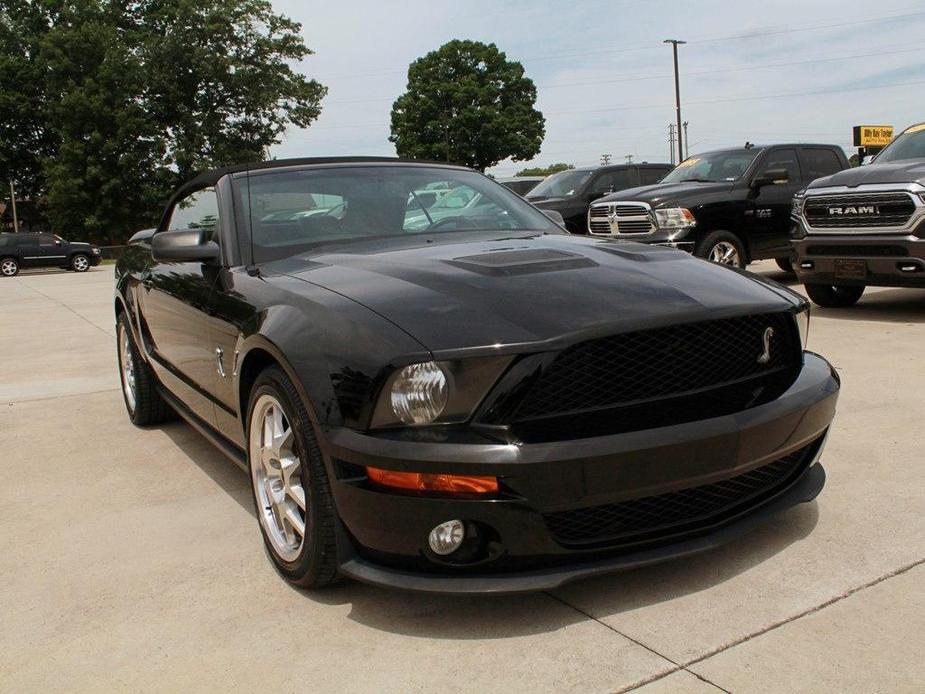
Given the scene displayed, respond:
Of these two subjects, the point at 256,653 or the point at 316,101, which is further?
the point at 316,101

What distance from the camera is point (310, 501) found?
2.62 m

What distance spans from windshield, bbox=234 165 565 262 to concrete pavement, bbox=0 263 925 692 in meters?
1.15

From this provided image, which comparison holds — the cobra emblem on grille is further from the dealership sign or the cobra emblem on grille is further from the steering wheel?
the dealership sign

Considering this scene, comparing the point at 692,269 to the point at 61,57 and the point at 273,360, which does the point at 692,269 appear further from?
the point at 61,57

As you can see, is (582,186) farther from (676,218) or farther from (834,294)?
(834,294)

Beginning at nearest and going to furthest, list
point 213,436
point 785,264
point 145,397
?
1. point 213,436
2. point 145,397
3. point 785,264

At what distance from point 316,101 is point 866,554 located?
5019cm

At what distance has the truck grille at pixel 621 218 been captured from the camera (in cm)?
1009

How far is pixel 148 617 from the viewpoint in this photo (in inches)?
108

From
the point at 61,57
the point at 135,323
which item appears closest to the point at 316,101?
the point at 61,57

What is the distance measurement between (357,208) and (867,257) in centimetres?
523

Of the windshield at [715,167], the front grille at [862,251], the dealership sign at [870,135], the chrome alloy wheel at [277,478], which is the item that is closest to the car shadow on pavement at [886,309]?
the front grille at [862,251]

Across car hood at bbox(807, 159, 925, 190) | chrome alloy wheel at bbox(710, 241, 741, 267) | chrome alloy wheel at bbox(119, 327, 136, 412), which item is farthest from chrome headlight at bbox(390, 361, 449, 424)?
chrome alloy wheel at bbox(710, 241, 741, 267)

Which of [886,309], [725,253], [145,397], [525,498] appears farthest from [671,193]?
[525,498]
